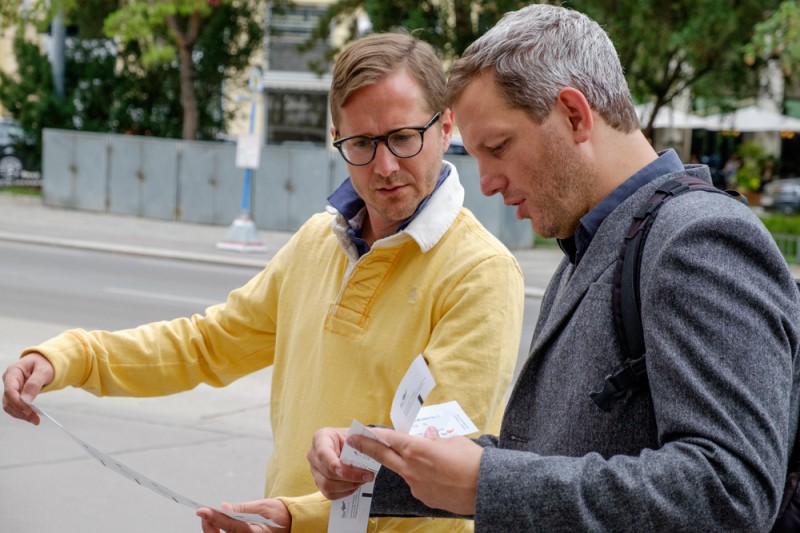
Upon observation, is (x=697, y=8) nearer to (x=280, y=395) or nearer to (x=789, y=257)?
(x=789, y=257)

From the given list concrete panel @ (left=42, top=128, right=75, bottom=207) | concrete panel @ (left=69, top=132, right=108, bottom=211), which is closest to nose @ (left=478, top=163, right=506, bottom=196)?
concrete panel @ (left=69, top=132, right=108, bottom=211)

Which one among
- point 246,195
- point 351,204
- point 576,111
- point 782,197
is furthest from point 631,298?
point 782,197

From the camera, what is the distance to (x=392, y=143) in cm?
248

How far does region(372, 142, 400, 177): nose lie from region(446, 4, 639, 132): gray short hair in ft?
1.90

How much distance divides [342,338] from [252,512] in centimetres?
41

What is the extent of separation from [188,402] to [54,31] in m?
19.4

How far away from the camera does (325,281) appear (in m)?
2.57

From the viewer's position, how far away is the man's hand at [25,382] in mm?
2541

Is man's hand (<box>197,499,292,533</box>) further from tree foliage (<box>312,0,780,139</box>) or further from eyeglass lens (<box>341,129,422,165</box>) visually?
tree foliage (<box>312,0,780,139</box>)

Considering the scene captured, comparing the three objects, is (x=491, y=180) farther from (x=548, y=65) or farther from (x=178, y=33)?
(x=178, y=33)

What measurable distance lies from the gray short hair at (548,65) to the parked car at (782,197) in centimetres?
2872

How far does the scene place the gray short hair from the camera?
1.78m

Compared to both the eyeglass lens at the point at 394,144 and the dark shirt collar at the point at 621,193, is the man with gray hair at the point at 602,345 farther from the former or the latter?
the eyeglass lens at the point at 394,144

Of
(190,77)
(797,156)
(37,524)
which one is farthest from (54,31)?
(797,156)
